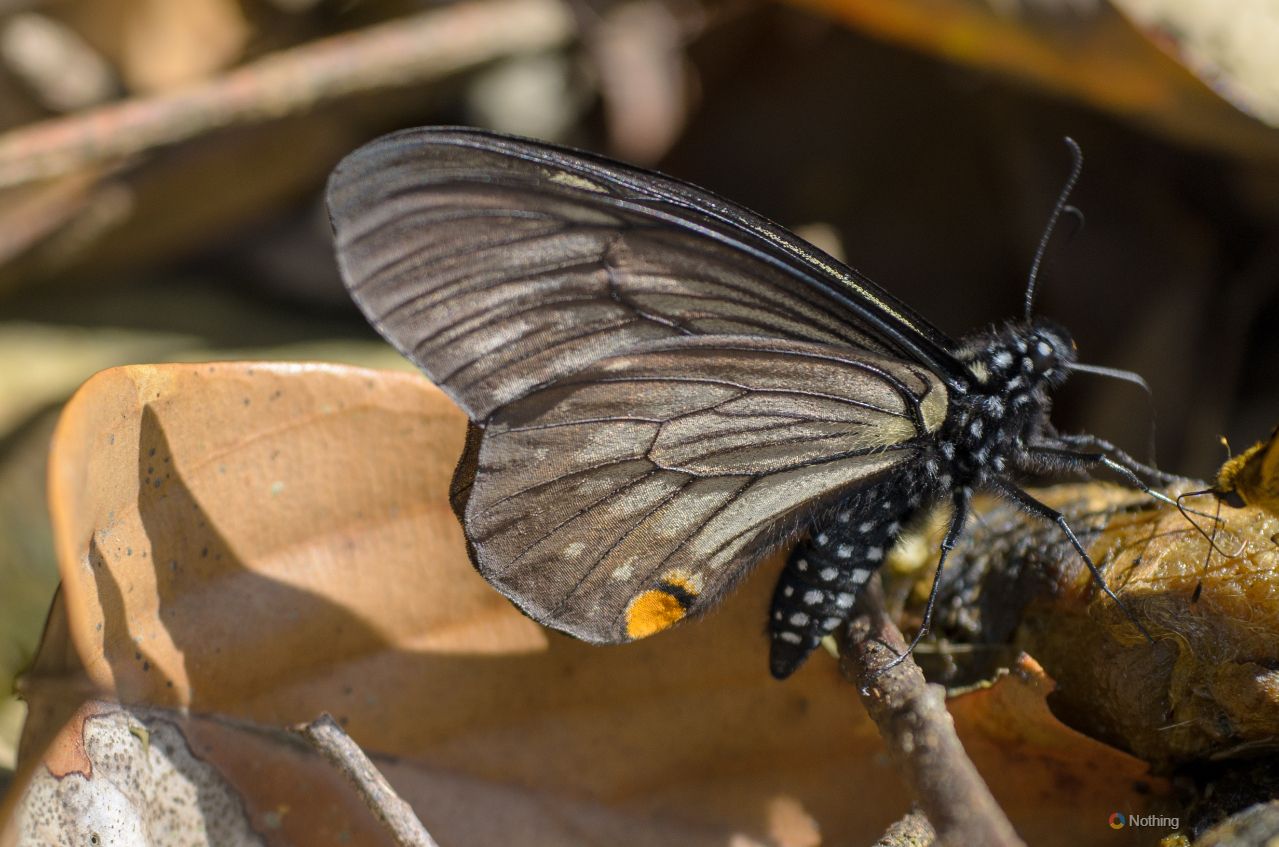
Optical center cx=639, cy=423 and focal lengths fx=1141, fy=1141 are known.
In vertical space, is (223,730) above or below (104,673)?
below

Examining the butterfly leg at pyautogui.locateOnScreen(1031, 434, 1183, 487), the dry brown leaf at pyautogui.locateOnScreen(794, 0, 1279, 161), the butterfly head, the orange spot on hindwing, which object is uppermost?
the dry brown leaf at pyautogui.locateOnScreen(794, 0, 1279, 161)

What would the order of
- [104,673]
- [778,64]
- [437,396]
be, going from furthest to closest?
[778,64], [437,396], [104,673]

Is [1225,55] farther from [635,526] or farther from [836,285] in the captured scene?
[635,526]

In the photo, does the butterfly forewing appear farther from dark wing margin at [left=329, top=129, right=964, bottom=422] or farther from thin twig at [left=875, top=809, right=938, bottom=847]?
thin twig at [left=875, top=809, right=938, bottom=847]

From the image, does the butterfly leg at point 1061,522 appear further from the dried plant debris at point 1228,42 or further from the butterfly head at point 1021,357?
the dried plant debris at point 1228,42

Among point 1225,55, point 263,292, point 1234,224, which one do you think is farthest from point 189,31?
point 1234,224

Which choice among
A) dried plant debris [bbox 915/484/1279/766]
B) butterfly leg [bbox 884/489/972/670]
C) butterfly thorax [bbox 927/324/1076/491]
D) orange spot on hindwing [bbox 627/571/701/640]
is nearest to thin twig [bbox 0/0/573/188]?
orange spot on hindwing [bbox 627/571/701/640]

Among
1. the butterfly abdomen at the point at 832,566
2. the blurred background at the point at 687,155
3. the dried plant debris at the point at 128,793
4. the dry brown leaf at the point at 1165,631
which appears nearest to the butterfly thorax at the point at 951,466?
the butterfly abdomen at the point at 832,566

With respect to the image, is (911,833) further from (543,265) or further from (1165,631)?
(543,265)
